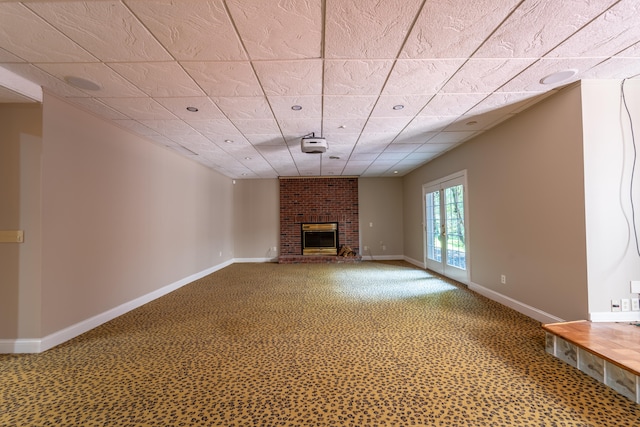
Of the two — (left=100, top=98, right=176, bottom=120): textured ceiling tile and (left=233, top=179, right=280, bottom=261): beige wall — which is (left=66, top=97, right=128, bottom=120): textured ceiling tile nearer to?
(left=100, top=98, right=176, bottom=120): textured ceiling tile

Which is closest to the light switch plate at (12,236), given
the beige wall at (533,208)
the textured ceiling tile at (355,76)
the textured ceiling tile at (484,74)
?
the textured ceiling tile at (355,76)

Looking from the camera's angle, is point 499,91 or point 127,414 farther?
point 499,91

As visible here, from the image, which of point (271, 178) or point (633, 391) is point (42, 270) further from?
point (271, 178)

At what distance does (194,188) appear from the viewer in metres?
5.61

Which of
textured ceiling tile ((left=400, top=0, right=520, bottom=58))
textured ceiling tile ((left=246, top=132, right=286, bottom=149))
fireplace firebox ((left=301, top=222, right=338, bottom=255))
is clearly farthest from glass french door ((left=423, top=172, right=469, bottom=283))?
textured ceiling tile ((left=246, top=132, right=286, bottom=149))

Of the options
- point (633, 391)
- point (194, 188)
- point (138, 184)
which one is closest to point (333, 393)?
point (633, 391)

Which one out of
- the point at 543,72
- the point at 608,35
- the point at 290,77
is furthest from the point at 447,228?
the point at 290,77

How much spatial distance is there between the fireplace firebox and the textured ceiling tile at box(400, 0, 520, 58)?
20.7 feet

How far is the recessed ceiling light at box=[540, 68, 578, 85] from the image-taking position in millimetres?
2410

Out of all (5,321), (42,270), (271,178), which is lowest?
(5,321)

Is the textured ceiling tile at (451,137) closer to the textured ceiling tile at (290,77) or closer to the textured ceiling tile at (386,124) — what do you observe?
the textured ceiling tile at (386,124)

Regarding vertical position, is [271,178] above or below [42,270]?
above

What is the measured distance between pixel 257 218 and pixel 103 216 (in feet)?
16.3

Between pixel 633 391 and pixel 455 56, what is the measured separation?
8.58 ft
